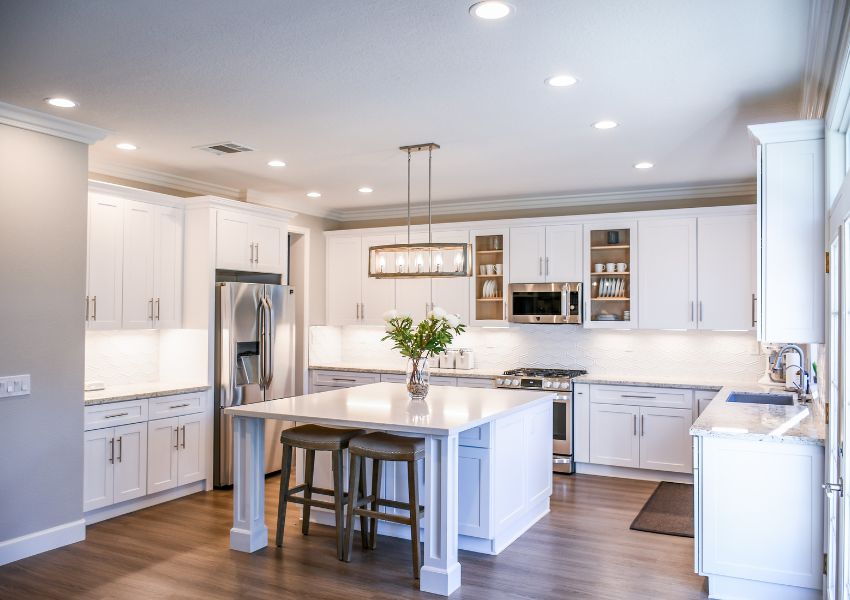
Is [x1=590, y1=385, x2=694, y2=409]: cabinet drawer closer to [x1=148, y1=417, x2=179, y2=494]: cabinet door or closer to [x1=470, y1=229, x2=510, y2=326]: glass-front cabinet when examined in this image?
[x1=470, y1=229, x2=510, y2=326]: glass-front cabinet

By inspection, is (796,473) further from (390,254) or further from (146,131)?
(146,131)

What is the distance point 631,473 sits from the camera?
244 inches

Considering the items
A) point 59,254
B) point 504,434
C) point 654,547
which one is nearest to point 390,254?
point 504,434

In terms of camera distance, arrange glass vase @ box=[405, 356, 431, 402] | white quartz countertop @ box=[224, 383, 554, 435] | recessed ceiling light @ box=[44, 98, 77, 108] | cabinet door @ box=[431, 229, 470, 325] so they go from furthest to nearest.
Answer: cabinet door @ box=[431, 229, 470, 325] < glass vase @ box=[405, 356, 431, 402] < recessed ceiling light @ box=[44, 98, 77, 108] < white quartz countertop @ box=[224, 383, 554, 435]

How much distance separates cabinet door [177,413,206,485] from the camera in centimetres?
549

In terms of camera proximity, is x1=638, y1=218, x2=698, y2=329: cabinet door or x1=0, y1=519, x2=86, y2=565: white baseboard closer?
x1=0, y1=519, x2=86, y2=565: white baseboard

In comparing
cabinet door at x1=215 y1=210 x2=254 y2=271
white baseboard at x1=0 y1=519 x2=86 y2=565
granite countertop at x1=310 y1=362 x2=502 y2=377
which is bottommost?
white baseboard at x1=0 y1=519 x2=86 y2=565

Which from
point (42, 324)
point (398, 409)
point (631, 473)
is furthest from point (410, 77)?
point (631, 473)

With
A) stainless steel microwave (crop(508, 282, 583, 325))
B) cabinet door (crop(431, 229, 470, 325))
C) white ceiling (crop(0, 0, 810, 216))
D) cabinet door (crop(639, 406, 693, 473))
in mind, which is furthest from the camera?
cabinet door (crop(431, 229, 470, 325))

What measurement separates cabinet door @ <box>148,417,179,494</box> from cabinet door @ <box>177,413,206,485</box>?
55mm

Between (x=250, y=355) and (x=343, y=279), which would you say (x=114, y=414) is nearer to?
(x=250, y=355)

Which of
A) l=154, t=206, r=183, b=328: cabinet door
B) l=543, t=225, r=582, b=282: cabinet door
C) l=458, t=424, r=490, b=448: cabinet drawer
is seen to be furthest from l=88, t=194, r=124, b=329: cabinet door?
l=543, t=225, r=582, b=282: cabinet door

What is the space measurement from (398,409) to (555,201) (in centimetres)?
357

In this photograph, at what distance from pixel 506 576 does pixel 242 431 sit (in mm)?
1779
